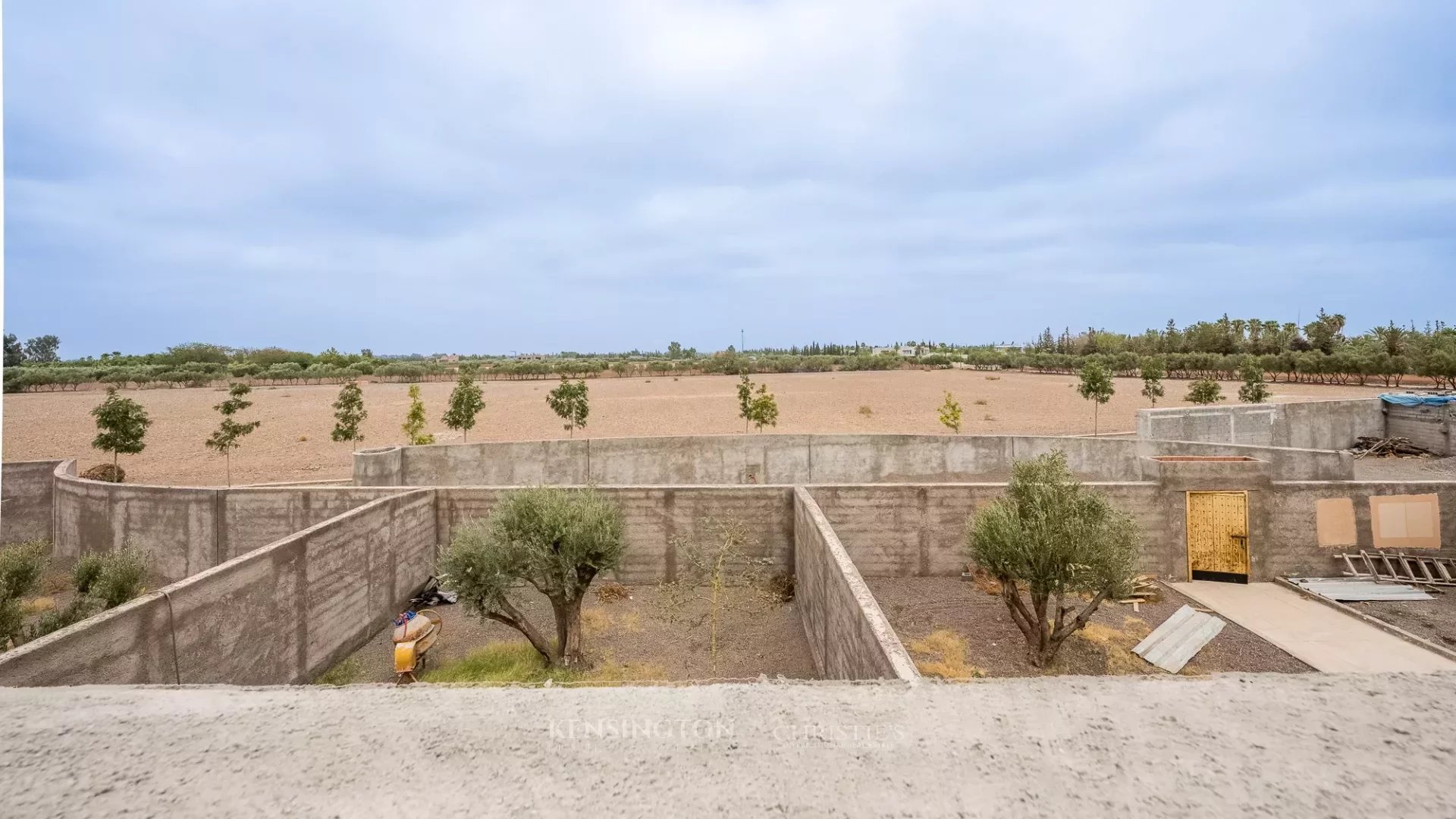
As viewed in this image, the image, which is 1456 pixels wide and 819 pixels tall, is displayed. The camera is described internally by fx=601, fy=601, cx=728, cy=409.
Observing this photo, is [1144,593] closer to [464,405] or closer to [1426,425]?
[1426,425]

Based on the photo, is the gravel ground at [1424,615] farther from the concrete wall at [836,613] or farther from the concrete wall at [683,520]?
the concrete wall at [683,520]

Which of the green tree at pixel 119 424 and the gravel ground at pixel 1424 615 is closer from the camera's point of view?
the gravel ground at pixel 1424 615

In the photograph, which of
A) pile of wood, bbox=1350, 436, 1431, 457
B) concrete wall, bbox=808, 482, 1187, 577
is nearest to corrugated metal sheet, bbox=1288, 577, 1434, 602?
concrete wall, bbox=808, 482, 1187, 577

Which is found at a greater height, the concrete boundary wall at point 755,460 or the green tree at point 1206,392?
the green tree at point 1206,392

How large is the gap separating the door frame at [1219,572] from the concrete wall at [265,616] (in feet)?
62.5

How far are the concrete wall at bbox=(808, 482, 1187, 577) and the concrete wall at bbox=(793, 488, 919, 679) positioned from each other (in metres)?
1.47

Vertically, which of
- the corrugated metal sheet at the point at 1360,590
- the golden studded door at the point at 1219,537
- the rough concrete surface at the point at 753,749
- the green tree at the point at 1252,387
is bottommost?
the corrugated metal sheet at the point at 1360,590

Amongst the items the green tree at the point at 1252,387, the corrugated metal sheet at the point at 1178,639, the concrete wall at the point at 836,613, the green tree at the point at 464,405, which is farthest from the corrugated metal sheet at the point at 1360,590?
the green tree at the point at 464,405

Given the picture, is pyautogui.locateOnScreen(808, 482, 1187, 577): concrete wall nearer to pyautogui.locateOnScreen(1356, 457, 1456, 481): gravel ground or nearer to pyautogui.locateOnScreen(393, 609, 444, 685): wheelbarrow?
pyautogui.locateOnScreen(393, 609, 444, 685): wheelbarrow

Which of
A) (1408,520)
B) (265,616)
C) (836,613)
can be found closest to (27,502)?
(265,616)

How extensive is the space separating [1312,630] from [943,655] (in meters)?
7.53

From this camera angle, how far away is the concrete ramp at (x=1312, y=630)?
34.8 ft

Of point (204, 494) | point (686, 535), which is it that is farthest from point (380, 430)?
point (686, 535)

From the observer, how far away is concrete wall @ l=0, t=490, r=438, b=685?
25.7ft
